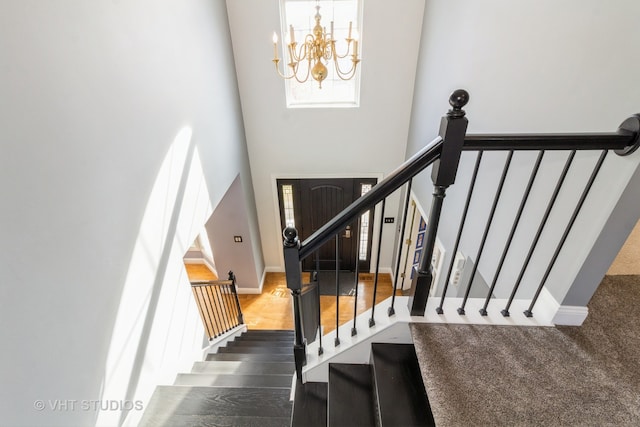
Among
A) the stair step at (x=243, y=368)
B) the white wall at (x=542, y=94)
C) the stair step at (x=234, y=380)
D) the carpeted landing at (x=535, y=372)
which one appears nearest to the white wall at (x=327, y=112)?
the white wall at (x=542, y=94)

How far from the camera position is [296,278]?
1.32m

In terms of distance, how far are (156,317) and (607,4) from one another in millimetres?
3174

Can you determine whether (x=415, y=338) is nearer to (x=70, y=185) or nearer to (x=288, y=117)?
(x=70, y=185)

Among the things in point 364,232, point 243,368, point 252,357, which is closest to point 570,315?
point 243,368

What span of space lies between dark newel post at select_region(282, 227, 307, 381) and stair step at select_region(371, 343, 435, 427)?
0.38m

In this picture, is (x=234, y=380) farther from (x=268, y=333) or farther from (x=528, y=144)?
(x=528, y=144)

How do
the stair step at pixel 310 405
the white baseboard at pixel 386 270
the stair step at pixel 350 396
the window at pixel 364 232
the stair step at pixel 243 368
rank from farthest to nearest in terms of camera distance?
the white baseboard at pixel 386 270, the window at pixel 364 232, the stair step at pixel 243 368, the stair step at pixel 310 405, the stair step at pixel 350 396

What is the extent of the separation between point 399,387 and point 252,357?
233 cm

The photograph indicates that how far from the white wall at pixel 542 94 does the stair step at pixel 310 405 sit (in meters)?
1.34

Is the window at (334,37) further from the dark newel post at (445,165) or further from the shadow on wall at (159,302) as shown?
the dark newel post at (445,165)

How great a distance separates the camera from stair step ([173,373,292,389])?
100 inches

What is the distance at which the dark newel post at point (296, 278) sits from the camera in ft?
3.98

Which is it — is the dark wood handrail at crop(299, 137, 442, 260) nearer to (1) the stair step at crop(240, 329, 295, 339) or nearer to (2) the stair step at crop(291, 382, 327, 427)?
(2) the stair step at crop(291, 382, 327, 427)

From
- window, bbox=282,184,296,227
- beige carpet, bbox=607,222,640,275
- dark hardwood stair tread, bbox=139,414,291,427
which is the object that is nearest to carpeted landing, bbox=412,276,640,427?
beige carpet, bbox=607,222,640,275
